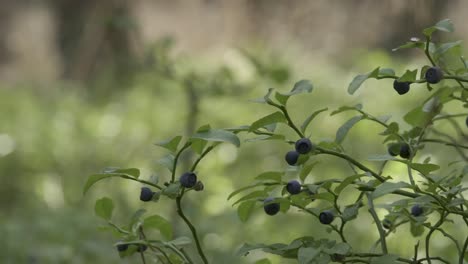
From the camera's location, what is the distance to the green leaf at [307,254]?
91 cm

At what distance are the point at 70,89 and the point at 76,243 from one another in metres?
4.60

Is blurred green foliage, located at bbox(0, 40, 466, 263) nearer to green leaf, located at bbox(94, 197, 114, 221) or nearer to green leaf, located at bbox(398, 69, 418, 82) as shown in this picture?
green leaf, located at bbox(94, 197, 114, 221)

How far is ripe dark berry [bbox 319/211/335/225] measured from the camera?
3.21ft

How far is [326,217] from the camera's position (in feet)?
3.22

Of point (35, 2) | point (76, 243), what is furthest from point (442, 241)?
point (35, 2)

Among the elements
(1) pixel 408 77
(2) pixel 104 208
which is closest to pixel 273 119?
(1) pixel 408 77

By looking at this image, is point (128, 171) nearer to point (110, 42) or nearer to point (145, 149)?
point (145, 149)

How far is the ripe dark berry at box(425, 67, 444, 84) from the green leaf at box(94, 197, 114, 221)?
40cm

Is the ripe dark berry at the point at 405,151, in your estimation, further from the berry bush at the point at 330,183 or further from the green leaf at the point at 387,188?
the green leaf at the point at 387,188

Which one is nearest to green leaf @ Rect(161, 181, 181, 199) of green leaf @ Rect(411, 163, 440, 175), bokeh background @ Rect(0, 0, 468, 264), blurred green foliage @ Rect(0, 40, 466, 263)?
green leaf @ Rect(411, 163, 440, 175)

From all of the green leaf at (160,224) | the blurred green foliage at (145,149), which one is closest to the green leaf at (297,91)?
the green leaf at (160,224)

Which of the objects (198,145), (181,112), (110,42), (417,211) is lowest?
(181,112)

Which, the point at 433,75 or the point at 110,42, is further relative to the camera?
the point at 110,42

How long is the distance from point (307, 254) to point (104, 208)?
0.28m
